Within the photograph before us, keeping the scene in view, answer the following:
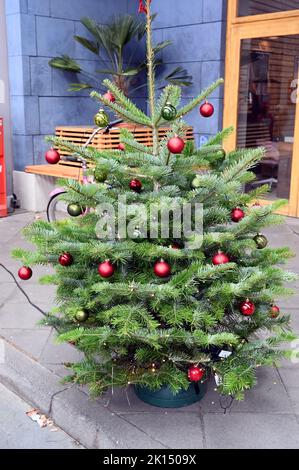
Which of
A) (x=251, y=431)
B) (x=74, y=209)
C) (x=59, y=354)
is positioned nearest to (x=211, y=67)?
(x=59, y=354)

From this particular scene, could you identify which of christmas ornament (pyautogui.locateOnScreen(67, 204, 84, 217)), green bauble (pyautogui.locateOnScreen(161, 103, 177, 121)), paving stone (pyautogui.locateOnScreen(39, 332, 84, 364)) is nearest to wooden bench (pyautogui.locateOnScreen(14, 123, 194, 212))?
paving stone (pyautogui.locateOnScreen(39, 332, 84, 364))

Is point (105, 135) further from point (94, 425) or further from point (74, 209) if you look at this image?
point (94, 425)

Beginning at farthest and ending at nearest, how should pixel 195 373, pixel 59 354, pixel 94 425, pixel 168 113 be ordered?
pixel 59 354
pixel 94 425
pixel 195 373
pixel 168 113

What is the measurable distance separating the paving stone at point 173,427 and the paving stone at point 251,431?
0.19 ft

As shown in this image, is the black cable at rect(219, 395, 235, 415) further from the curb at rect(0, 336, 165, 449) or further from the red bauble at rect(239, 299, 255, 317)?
the red bauble at rect(239, 299, 255, 317)

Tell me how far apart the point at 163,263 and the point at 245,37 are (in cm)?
594

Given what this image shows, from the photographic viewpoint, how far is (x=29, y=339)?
4.04 meters

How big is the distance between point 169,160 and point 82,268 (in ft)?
2.44

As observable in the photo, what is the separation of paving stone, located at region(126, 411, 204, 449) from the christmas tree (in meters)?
0.26

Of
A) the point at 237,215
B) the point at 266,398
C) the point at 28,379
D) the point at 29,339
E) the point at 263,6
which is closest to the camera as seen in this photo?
the point at 237,215

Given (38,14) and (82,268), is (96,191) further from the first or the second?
(38,14)

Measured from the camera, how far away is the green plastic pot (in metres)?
3.01

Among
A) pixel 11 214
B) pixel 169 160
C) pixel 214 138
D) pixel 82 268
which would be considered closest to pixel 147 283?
pixel 82 268

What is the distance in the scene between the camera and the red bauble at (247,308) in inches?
106
